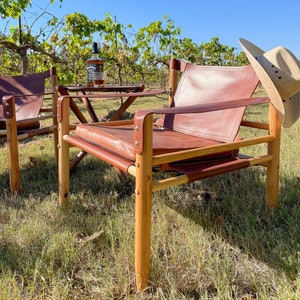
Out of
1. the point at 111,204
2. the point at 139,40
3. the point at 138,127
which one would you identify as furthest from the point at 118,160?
the point at 139,40

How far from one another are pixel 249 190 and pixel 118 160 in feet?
3.40

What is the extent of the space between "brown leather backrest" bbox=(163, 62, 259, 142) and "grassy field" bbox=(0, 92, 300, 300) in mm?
421

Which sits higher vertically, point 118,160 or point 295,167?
point 118,160

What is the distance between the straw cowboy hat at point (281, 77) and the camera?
141cm

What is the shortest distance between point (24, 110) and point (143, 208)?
198cm

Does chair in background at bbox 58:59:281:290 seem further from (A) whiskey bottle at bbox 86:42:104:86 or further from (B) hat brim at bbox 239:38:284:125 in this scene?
(A) whiskey bottle at bbox 86:42:104:86

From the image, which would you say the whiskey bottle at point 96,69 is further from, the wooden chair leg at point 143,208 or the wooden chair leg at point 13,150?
the wooden chair leg at point 143,208

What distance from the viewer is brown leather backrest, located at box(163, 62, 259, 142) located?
5.53ft

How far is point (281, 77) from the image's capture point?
56.6 inches

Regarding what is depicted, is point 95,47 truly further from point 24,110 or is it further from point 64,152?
point 64,152

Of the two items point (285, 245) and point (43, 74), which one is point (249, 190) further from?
point (43, 74)

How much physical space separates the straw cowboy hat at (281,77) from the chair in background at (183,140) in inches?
3.0

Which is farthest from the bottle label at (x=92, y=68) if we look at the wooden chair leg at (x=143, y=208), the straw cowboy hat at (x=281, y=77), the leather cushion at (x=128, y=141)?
the wooden chair leg at (x=143, y=208)

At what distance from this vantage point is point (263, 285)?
112 centimetres
